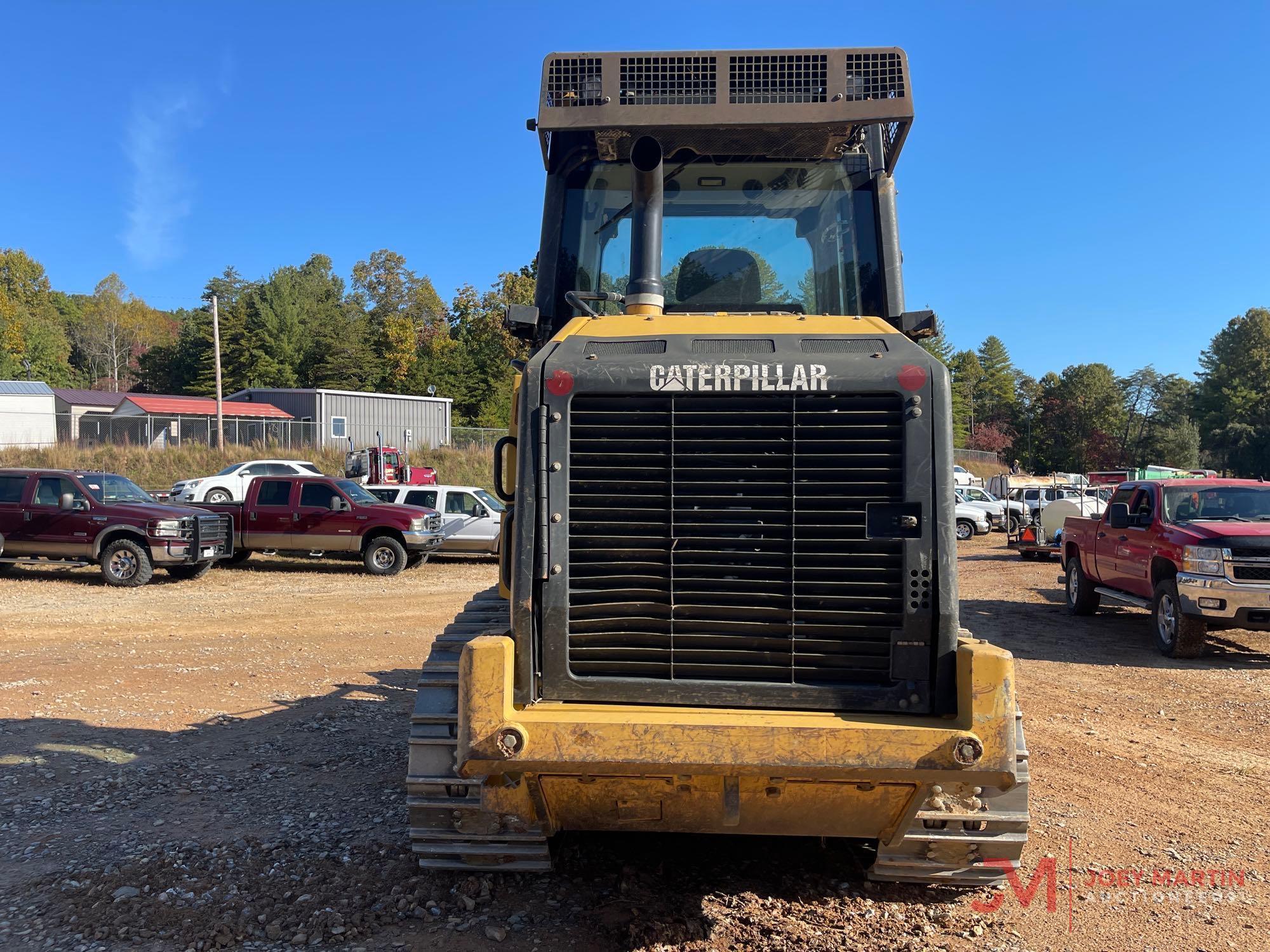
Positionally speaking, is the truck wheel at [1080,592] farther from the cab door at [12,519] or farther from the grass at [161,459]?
the grass at [161,459]

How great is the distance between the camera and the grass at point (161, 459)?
33062 mm

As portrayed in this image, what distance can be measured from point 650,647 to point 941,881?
1.50 metres

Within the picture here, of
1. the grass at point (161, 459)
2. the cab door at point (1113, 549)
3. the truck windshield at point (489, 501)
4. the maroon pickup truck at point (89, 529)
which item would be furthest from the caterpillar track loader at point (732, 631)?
the grass at point (161, 459)

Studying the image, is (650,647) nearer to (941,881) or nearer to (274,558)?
(941,881)

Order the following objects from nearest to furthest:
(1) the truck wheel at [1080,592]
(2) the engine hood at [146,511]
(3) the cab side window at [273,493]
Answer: (1) the truck wheel at [1080,592] → (2) the engine hood at [146,511] → (3) the cab side window at [273,493]

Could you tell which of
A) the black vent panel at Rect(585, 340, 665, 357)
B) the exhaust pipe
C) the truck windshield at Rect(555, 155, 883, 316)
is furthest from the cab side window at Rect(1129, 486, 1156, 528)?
the black vent panel at Rect(585, 340, 665, 357)

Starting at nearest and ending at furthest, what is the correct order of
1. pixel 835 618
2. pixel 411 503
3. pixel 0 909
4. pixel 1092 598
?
pixel 835 618 < pixel 0 909 < pixel 1092 598 < pixel 411 503

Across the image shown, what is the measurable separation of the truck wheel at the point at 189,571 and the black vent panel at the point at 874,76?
1451cm

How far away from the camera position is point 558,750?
3.14 m

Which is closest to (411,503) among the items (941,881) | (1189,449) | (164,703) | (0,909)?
(164,703)

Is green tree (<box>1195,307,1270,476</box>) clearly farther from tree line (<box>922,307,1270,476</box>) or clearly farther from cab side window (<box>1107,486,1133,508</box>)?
cab side window (<box>1107,486,1133,508</box>)

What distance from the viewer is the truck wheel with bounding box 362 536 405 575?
17.8 meters

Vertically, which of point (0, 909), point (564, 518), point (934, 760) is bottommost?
point (0, 909)

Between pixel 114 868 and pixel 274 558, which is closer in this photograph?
pixel 114 868
